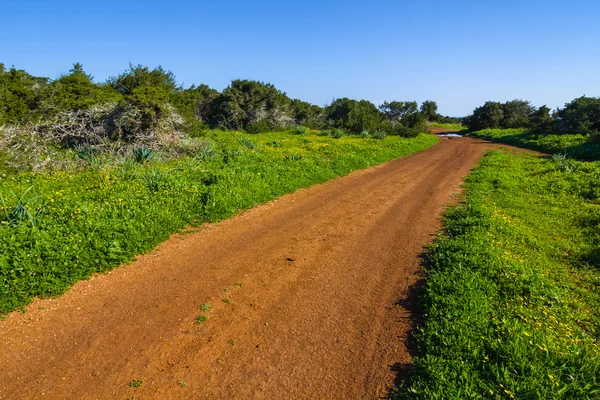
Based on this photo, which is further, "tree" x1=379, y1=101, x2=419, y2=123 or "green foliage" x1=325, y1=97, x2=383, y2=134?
"tree" x1=379, y1=101, x2=419, y2=123

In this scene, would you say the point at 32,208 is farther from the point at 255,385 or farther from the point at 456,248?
the point at 456,248

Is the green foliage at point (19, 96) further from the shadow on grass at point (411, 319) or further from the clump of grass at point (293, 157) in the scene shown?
the shadow on grass at point (411, 319)

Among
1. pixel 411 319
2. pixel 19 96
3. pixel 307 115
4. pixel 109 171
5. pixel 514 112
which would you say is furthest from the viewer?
pixel 514 112

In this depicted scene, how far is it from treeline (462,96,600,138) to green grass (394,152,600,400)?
2001cm

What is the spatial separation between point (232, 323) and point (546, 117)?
3641 centimetres

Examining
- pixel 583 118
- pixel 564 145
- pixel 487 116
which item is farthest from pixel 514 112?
pixel 564 145

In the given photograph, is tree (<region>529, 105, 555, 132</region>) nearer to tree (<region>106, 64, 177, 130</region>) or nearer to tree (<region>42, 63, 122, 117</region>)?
tree (<region>106, 64, 177, 130</region>)

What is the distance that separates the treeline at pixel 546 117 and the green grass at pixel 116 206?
22590mm

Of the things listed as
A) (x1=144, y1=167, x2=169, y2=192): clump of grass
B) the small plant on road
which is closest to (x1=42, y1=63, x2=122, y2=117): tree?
(x1=144, y1=167, x2=169, y2=192): clump of grass

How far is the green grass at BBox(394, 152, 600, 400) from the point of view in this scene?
3158 millimetres

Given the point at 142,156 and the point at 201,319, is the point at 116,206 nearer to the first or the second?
the point at 201,319

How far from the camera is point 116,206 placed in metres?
6.68

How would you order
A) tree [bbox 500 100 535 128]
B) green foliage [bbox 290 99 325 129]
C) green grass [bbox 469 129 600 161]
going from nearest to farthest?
green grass [bbox 469 129 600 161]
green foliage [bbox 290 99 325 129]
tree [bbox 500 100 535 128]

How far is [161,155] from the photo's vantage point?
40.8 ft
